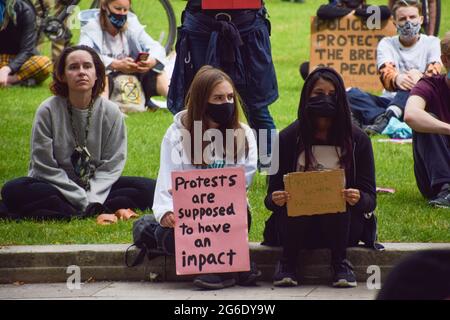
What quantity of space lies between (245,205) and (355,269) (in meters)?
0.64

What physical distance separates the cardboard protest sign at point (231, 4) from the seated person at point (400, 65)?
3232mm

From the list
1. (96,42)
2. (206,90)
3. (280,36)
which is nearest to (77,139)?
(206,90)

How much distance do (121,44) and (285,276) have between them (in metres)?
5.34

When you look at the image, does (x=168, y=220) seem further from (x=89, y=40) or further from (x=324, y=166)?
(x=89, y=40)

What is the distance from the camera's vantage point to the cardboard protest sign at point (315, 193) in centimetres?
568

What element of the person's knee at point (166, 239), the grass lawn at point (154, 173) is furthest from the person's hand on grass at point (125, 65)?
the person's knee at point (166, 239)

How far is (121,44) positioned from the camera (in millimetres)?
10789

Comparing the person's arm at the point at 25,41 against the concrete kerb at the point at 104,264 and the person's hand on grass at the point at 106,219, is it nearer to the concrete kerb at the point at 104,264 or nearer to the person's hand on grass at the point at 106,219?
the person's hand on grass at the point at 106,219

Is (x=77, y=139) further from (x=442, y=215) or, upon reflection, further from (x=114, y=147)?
(x=442, y=215)

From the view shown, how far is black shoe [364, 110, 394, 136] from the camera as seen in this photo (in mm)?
10250

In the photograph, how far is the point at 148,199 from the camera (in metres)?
7.26

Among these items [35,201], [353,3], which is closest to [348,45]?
[353,3]

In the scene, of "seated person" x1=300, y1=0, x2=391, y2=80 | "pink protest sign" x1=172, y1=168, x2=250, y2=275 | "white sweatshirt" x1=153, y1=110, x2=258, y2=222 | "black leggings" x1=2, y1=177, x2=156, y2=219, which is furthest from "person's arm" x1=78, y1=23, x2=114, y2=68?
"pink protest sign" x1=172, y1=168, x2=250, y2=275

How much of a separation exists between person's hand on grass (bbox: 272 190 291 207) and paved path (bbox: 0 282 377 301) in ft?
1.37
